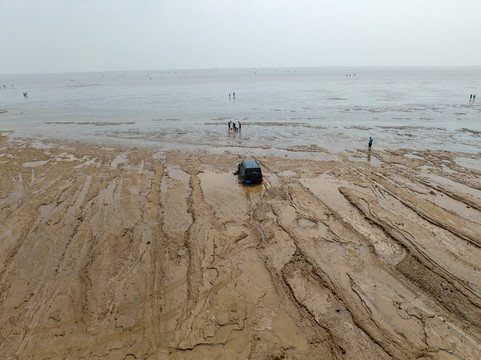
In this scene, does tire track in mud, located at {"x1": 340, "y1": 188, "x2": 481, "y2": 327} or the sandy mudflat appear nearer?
the sandy mudflat

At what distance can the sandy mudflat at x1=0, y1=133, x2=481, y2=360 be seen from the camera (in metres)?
8.16

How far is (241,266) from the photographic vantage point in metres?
11.2

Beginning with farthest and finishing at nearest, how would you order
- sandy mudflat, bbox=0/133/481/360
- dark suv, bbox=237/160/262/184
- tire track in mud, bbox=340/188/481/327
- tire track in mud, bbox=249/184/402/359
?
dark suv, bbox=237/160/262/184 < tire track in mud, bbox=340/188/481/327 < sandy mudflat, bbox=0/133/481/360 < tire track in mud, bbox=249/184/402/359

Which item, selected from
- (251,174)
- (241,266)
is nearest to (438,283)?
(241,266)

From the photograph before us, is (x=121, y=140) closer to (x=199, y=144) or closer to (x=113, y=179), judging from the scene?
(x=199, y=144)

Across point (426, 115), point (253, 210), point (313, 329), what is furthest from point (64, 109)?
point (426, 115)

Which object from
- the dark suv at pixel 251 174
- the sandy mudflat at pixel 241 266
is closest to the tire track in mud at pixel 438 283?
the sandy mudflat at pixel 241 266

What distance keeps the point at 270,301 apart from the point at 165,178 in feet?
45.3

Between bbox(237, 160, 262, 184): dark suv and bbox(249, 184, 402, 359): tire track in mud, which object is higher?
bbox(237, 160, 262, 184): dark suv

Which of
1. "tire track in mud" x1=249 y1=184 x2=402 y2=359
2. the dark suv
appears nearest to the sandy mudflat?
"tire track in mud" x1=249 y1=184 x2=402 y2=359

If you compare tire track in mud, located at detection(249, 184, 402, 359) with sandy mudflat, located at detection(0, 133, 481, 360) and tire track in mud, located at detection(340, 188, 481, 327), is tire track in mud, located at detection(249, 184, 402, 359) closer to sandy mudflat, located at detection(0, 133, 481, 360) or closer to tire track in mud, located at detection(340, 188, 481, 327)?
sandy mudflat, located at detection(0, 133, 481, 360)

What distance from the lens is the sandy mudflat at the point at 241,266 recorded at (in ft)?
26.8

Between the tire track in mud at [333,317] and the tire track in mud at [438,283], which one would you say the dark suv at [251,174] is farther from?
the tire track in mud at [438,283]

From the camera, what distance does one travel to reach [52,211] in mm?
15734
